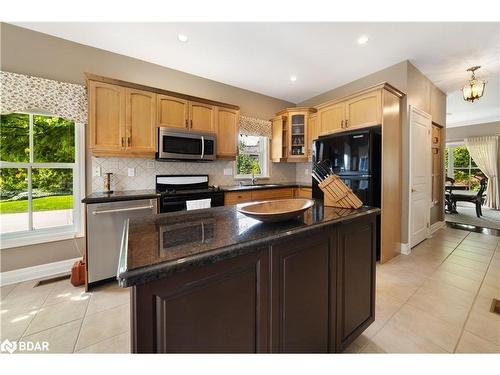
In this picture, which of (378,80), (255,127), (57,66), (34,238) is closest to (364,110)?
(378,80)

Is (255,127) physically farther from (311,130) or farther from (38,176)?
(38,176)

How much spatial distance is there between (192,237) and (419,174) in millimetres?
3838

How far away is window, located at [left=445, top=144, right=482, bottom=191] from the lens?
275 inches

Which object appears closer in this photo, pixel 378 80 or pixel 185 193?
pixel 185 193

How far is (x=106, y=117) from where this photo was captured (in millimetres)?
2486

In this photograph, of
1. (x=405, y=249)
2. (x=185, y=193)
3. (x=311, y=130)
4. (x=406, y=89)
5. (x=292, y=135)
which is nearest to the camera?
(x=185, y=193)

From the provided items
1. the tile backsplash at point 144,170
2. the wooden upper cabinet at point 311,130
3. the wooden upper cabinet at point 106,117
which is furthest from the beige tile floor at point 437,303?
the wooden upper cabinet at point 106,117

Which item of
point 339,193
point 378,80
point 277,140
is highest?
point 378,80

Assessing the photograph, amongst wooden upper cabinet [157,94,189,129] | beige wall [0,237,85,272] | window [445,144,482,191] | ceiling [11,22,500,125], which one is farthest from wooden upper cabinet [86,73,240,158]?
window [445,144,482,191]

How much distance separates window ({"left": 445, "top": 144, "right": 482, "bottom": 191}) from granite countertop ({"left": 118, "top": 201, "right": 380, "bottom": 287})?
856 centimetres

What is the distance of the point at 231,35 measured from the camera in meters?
2.44

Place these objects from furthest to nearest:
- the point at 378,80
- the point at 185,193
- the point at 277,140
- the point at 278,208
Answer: the point at 277,140 → the point at 378,80 → the point at 185,193 → the point at 278,208

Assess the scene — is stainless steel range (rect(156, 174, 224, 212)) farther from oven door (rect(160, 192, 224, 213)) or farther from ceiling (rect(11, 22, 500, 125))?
ceiling (rect(11, 22, 500, 125))

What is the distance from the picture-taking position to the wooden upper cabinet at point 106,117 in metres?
2.41
